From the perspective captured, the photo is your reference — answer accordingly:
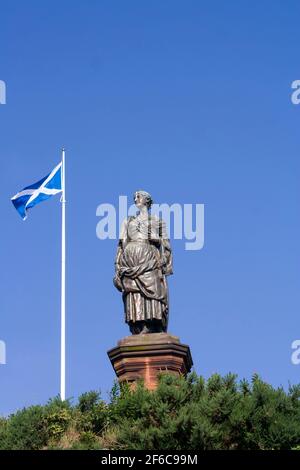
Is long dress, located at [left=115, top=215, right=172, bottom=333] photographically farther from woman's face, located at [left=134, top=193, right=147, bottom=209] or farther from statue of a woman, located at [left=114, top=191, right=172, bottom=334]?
woman's face, located at [left=134, top=193, right=147, bottom=209]

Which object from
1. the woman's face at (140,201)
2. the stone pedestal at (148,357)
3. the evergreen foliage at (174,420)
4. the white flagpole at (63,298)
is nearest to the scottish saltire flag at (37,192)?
the white flagpole at (63,298)

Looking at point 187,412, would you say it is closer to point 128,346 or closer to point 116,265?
point 128,346

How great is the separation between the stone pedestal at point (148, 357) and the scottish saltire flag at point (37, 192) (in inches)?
275

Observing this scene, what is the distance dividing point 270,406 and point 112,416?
117 inches

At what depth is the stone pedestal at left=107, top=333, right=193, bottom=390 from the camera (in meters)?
24.7

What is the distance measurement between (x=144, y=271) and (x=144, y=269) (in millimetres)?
43

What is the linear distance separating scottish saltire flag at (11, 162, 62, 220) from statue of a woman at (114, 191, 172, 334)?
472 centimetres

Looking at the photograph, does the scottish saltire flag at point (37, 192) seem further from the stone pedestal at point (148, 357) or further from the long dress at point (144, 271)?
the stone pedestal at point (148, 357)

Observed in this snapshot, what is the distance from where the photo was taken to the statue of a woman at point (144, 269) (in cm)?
2538

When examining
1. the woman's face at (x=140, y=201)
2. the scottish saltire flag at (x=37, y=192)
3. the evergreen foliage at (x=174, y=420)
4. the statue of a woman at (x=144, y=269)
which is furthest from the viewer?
the scottish saltire flag at (x=37, y=192)

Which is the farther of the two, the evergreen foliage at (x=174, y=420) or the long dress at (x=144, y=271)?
the long dress at (x=144, y=271)

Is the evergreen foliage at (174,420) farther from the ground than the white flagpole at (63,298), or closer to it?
closer to it

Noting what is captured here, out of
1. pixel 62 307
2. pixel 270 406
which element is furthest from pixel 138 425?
pixel 62 307

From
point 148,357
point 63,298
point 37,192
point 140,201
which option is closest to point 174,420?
point 148,357
